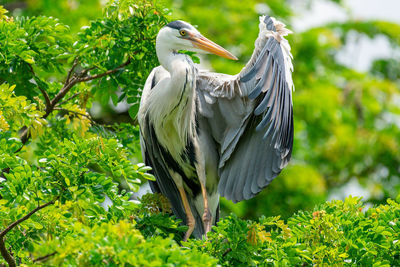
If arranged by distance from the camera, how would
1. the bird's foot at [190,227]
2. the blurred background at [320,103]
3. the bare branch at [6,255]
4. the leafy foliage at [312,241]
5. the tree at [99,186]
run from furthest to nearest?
the blurred background at [320,103]
the bird's foot at [190,227]
the leafy foliage at [312,241]
the bare branch at [6,255]
the tree at [99,186]

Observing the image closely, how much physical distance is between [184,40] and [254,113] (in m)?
0.66

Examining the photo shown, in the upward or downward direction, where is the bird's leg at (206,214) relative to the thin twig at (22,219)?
downward

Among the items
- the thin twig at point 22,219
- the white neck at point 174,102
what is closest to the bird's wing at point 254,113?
the white neck at point 174,102

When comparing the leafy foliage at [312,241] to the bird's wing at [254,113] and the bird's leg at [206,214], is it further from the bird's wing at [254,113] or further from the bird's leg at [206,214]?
the bird's leg at [206,214]

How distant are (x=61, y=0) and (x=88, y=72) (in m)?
5.89

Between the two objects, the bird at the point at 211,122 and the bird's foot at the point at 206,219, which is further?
the bird's foot at the point at 206,219

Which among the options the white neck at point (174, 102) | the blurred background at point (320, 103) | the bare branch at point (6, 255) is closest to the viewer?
the bare branch at point (6, 255)

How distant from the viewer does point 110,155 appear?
2.90m

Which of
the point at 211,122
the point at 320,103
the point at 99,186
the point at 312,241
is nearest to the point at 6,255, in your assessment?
the point at 99,186

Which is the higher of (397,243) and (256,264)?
(397,243)

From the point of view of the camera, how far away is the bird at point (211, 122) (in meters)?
3.63

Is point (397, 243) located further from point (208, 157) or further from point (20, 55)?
point (20, 55)

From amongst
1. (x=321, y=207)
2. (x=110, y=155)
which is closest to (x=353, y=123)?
(x=321, y=207)

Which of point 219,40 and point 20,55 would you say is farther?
point 219,40
